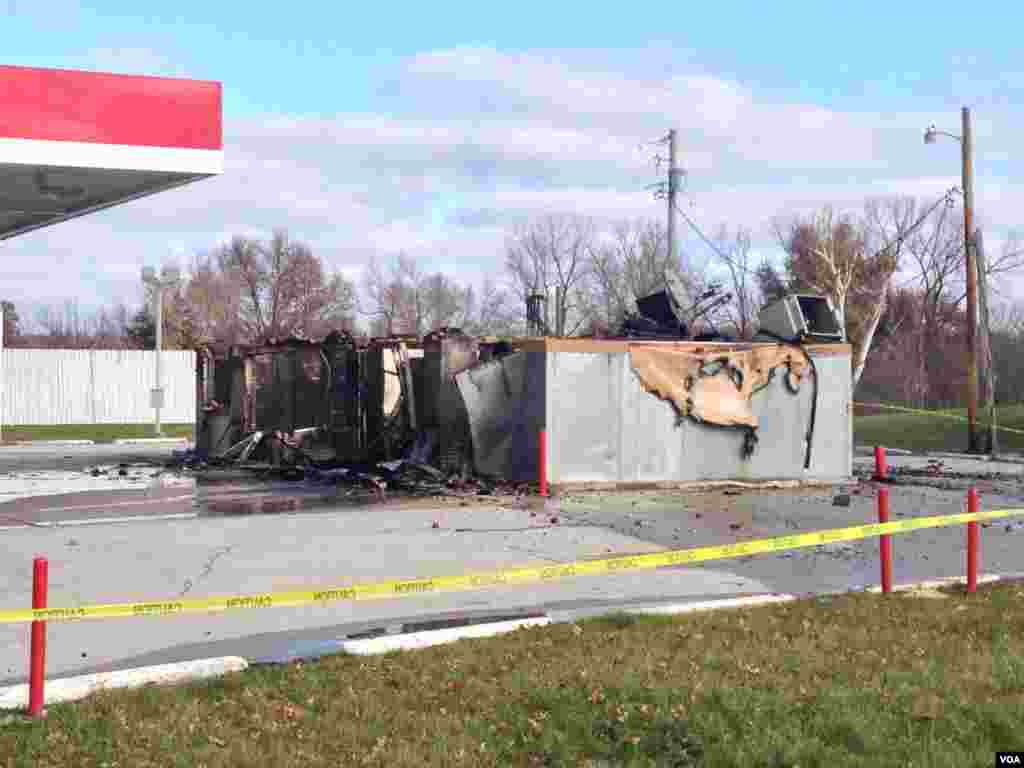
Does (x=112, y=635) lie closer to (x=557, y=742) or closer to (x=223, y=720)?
(x=223, y=720)

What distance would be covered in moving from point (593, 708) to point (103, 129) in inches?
492

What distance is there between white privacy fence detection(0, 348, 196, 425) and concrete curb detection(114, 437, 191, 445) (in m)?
7.96

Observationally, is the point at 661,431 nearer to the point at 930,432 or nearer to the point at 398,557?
the point at 398,557

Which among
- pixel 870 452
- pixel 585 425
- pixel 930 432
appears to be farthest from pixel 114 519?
pixel 930 432

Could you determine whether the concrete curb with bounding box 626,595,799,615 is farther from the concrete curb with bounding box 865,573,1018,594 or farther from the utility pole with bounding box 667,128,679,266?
the utility pole with bounding box 667,128,679,266

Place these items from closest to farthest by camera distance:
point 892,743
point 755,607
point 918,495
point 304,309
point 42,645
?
1. point 892,743
2. point 42,645
3. point 755,607
4. point 918,495
5. point 304,309

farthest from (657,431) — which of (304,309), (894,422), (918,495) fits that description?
(304,309)

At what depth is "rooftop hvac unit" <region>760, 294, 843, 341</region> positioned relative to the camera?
19.0m

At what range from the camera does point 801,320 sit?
19062 mm

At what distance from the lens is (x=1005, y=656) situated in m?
7.01

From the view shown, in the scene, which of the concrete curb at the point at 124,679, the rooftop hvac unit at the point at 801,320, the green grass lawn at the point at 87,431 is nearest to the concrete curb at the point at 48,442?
the green grass lawn at the point at 87,431

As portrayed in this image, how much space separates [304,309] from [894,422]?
1294 inches

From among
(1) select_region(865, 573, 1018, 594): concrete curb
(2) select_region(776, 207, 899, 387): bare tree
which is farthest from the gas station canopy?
(2) select_region(776, 207, 899, 387): bare tree

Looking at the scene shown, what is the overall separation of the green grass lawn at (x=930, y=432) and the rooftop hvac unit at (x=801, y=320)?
1228 cm
